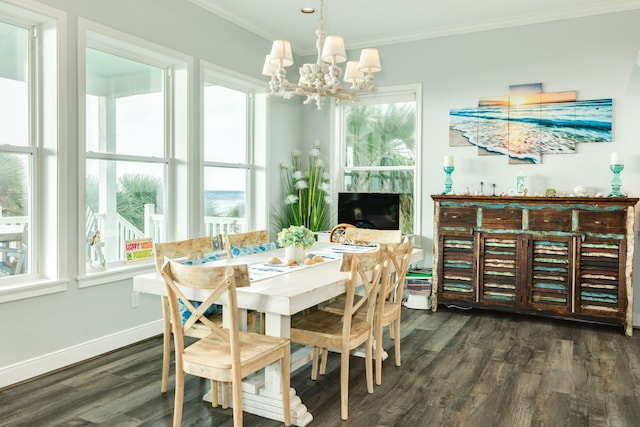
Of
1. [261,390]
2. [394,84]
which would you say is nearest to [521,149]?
[394,84]

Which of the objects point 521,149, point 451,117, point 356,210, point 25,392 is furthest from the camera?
point 356,210

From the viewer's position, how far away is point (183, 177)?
14.9ft

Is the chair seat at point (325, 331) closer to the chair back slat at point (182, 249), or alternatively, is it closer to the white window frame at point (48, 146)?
the chair back slat at point (182, 249)

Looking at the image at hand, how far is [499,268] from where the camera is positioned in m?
4.84

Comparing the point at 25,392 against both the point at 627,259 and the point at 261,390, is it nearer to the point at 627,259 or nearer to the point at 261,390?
the point at 261,390

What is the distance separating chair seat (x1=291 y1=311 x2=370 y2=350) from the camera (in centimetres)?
274

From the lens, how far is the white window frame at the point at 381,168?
18.4ft

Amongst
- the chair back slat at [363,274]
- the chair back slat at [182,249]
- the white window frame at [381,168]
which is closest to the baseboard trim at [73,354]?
the chair back slat at [182,249]

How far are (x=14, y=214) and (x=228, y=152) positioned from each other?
2.33 metres

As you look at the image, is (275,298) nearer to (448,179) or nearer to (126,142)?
(126,142)

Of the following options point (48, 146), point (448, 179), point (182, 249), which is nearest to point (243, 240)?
point (182, 249)

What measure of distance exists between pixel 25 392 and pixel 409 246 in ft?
8.35

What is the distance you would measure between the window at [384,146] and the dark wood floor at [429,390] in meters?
2.06

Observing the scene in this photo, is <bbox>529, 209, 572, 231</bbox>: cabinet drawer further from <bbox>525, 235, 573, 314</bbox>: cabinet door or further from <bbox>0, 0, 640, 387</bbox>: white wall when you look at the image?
<bbox>0, 0, 640, 387</bbox>: white wall
